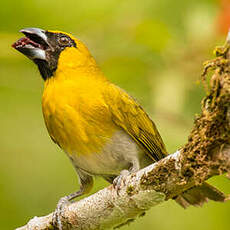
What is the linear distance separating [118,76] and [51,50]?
1.02 metres

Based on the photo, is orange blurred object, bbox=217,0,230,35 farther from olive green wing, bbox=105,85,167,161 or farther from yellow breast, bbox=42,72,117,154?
yellow breast, bbox=42,72,117,154

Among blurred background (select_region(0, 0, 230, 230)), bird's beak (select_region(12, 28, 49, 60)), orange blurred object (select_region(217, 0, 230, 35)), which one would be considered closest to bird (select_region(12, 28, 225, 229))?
bird's beak (select_region(12, 28, 49, 60))

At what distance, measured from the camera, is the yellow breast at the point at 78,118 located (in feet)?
15.3

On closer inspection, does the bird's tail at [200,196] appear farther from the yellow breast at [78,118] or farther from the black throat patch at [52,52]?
the black throat patch at [52,52]

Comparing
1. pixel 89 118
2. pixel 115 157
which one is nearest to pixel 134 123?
pixel 115 157

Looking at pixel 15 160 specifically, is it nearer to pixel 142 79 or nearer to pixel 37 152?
pixel 37 152

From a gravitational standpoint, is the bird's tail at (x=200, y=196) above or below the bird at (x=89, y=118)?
below

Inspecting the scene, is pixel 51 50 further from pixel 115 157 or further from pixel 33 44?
pixel 115 157

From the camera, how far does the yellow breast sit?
4.66 meters

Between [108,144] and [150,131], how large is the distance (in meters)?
0.43

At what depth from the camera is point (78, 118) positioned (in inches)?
184

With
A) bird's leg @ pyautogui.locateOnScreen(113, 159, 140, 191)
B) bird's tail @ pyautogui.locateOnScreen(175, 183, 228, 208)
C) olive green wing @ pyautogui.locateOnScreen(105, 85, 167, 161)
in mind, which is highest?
olive green wing @ pyautogui.locateOnScreen(105, 85, 167, 161)

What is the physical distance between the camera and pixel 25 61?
18.8 feet

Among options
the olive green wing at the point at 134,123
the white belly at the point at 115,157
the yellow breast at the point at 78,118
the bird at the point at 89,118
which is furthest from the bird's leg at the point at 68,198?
the olive green wing at the point at 134,123
